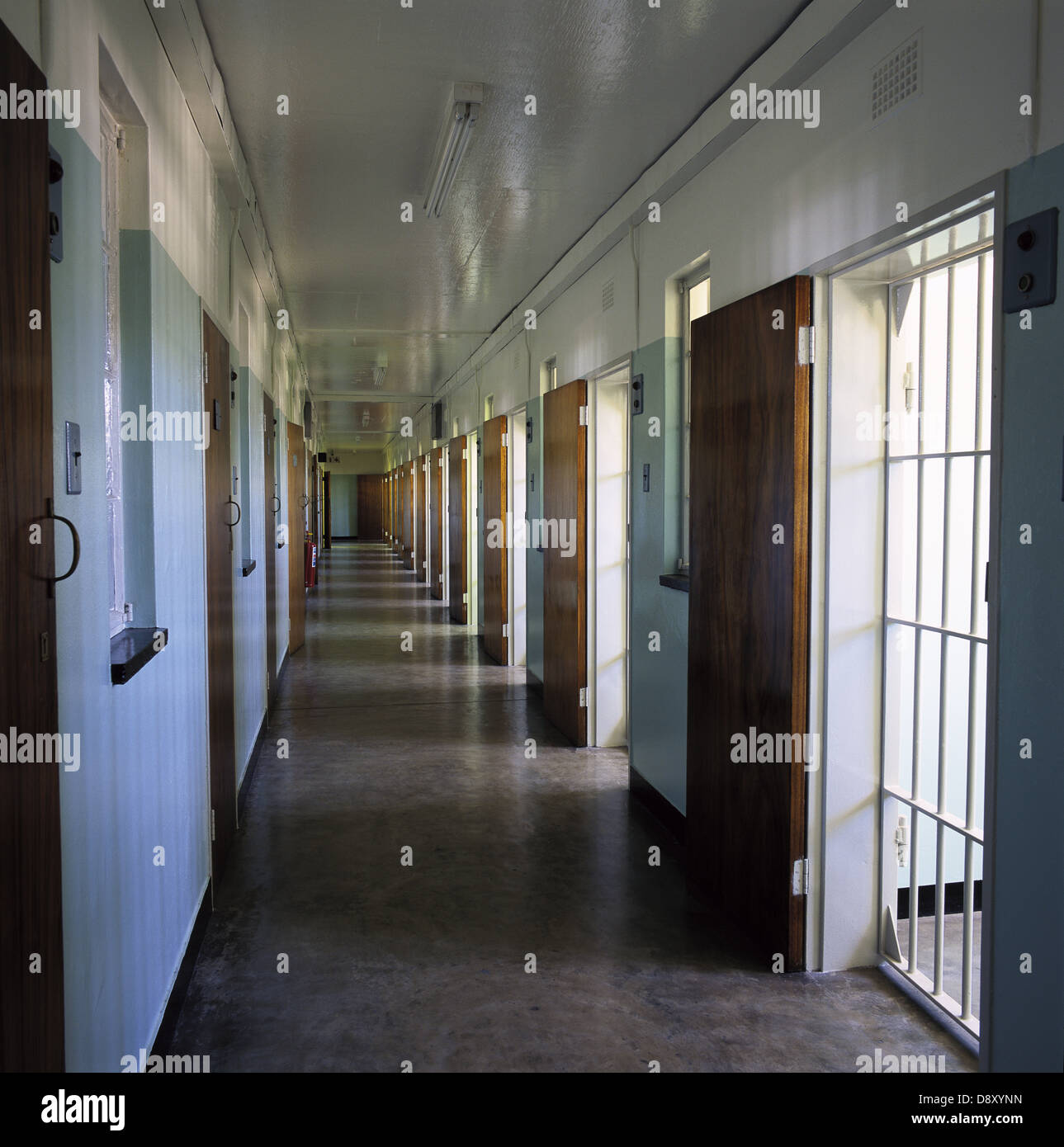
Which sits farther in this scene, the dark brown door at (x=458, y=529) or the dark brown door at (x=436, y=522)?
the dark brown door at (x=436, y=522)

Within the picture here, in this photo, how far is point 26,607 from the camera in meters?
1.65

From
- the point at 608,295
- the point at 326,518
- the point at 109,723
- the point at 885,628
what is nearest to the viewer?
the point at 109,723

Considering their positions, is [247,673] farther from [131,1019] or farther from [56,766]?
[56,766]

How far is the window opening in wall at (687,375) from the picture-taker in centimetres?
453

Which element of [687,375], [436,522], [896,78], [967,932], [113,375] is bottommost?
[967,932]

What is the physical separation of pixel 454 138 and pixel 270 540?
12.8 feet

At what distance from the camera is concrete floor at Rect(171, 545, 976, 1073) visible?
2.80 meters

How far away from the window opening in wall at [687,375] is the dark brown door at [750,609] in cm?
72

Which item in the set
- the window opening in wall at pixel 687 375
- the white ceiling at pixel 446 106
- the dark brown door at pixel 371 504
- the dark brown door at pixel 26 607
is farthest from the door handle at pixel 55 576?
the dark brown door at pixel 371 504

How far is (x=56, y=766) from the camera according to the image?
179 cm

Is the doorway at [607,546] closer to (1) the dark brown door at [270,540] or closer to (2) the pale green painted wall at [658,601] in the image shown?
(2) the pale green painted wall at [658,601]

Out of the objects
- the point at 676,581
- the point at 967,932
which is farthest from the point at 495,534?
the point at 967,932

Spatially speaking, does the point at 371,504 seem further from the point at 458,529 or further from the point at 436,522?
the point at 458,529
